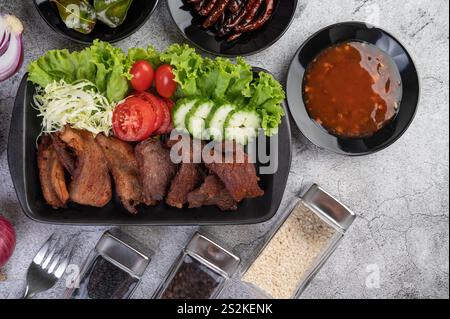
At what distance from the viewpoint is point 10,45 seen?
119 inches

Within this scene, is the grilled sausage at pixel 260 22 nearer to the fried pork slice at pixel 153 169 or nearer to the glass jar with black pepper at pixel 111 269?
the fried pork slice at pixel 153 169

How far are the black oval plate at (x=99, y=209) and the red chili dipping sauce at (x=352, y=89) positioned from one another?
1.06ft

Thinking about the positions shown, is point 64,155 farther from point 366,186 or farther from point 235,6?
point 366,186

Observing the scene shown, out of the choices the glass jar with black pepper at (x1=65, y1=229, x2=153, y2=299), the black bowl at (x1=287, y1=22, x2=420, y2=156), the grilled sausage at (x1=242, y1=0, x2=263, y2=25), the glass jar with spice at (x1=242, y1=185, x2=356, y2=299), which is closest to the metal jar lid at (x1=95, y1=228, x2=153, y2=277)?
the glass jar with black pepper at (x1=65, y1=229, x2=153, y2=299)

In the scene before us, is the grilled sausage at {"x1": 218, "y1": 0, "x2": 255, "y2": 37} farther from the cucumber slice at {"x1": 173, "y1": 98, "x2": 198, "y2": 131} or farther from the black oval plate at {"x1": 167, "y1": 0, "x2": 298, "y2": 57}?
the cucumber slice at {"x1": 173, "y1": 98, "x2": 198, "y2": 131}

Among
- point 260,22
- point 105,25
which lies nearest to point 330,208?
point 260,22

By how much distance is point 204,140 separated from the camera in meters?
2.99

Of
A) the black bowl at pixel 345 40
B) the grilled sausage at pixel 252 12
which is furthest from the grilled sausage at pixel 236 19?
the black bowl at pixel 345 40

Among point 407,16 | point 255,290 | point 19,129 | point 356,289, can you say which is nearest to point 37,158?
point 19,129

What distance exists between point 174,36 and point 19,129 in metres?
1.17

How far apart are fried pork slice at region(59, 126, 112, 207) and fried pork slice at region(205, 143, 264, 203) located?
2.15ft

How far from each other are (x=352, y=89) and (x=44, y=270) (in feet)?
7.69

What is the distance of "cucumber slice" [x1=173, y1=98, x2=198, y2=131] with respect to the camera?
2906 mm
